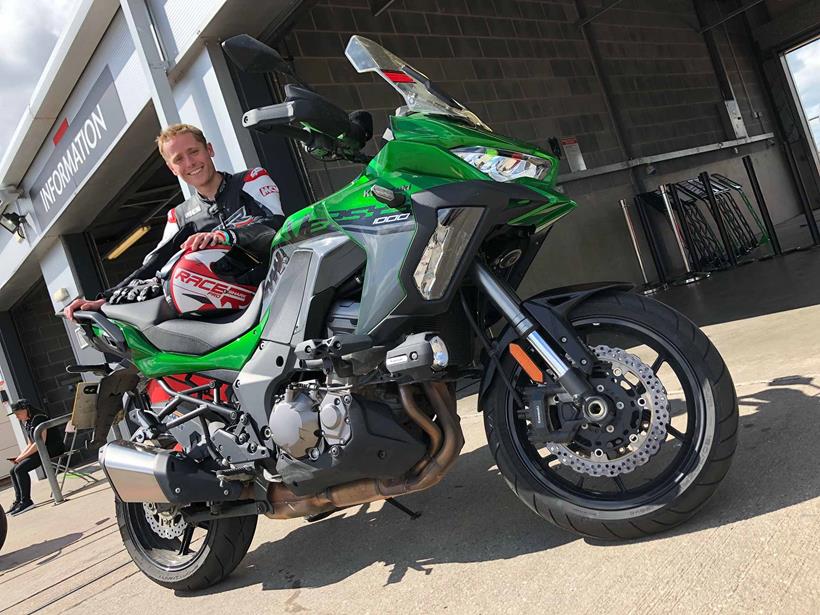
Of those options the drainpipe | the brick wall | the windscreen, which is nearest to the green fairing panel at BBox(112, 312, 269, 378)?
the windscreen

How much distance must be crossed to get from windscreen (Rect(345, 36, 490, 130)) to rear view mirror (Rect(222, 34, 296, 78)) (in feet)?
0.78

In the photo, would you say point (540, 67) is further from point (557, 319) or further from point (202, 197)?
point (557, 319)

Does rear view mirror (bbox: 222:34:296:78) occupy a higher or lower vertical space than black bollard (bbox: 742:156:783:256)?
higher

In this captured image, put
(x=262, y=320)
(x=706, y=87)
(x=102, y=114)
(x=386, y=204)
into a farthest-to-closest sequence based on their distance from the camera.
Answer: (x=706, y=87), (x=102, y=114), (x=262, y=320), (x=386, y=204)

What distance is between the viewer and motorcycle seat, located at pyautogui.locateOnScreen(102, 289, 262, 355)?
8.42ft

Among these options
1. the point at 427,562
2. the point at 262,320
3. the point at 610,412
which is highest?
the point at 262,320

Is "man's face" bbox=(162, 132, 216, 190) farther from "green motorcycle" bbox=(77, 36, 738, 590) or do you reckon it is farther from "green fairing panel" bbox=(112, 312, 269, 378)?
"green motorcycle" bbox=(77, 36, 738, 590)

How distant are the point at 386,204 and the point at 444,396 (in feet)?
2.08

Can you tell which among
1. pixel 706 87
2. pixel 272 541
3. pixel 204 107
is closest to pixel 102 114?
pixel 204 107

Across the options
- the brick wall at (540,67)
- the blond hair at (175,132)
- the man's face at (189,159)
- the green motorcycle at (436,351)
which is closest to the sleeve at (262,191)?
the man's face at (189,159)

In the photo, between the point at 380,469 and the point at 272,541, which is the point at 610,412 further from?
the point at 272,541

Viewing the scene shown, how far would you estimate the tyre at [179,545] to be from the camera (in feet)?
9.48

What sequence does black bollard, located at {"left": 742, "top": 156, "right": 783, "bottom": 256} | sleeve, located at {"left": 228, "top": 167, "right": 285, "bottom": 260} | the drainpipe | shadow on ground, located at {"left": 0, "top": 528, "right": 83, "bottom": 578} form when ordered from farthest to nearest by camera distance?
the drainpipe, black bollard, located at {"left": 742, "top": 156, "right": 783, "bottom": 256}, shadow on ground, located at {"left": 0, "top": 528, "right": 83, "bottom": 578}, sleeve, located at {"left": 228, "top": 167, "right": 285, "bottom": 260}

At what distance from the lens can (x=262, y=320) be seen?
2473 millimetres
